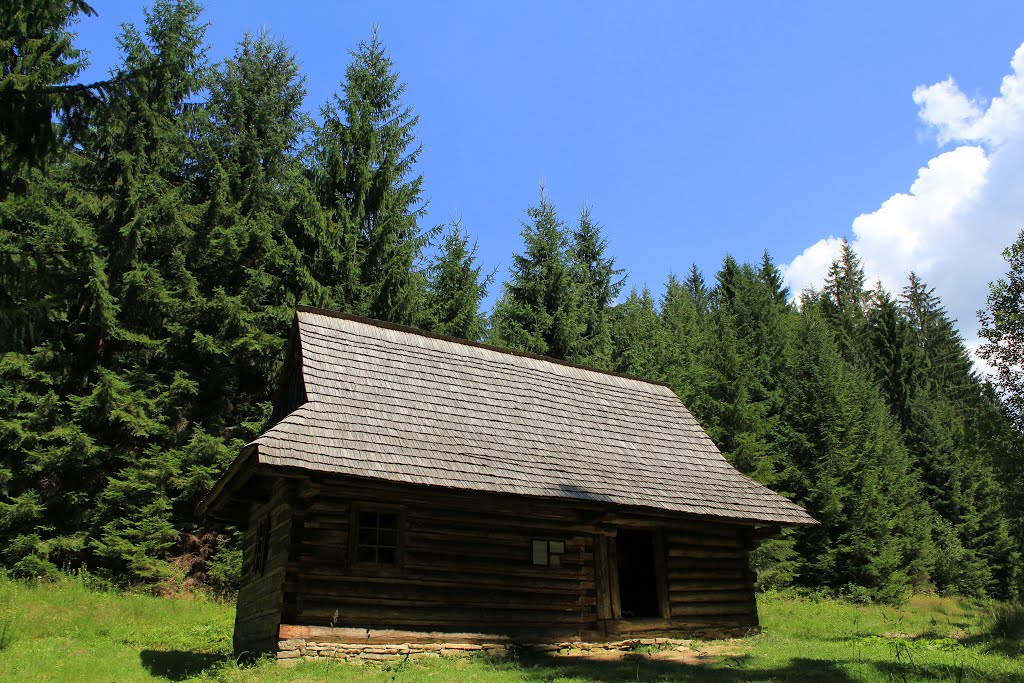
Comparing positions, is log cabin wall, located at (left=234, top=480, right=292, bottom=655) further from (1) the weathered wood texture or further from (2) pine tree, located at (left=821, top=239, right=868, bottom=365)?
(2) pine tree, located at (left=821, top=239, right=868, bottom=365)

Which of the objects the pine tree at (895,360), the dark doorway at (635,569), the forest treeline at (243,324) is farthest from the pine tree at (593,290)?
the pine tree at (895,360)

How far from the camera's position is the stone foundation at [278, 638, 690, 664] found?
31.7 feet

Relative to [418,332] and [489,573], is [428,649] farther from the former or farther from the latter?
[418,332]

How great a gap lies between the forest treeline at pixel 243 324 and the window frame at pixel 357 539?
5437 millimetres

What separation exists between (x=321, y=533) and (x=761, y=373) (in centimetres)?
2546

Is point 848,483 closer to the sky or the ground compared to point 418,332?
closer to the ground

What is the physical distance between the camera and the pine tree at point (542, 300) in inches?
1051

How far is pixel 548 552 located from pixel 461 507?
6.67 ft

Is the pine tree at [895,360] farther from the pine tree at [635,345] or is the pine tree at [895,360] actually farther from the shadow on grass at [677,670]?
the shadow on grass at [677,670]

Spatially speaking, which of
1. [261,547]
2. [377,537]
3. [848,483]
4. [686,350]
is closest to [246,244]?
[261,547]

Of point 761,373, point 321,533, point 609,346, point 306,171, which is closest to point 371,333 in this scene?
point 321,533

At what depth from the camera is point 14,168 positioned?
32.1 ft

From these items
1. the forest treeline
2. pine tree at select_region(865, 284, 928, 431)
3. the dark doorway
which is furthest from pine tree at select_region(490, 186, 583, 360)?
pine tree at select_region(865, 284, 928, 431)

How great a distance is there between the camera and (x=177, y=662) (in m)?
11.6
